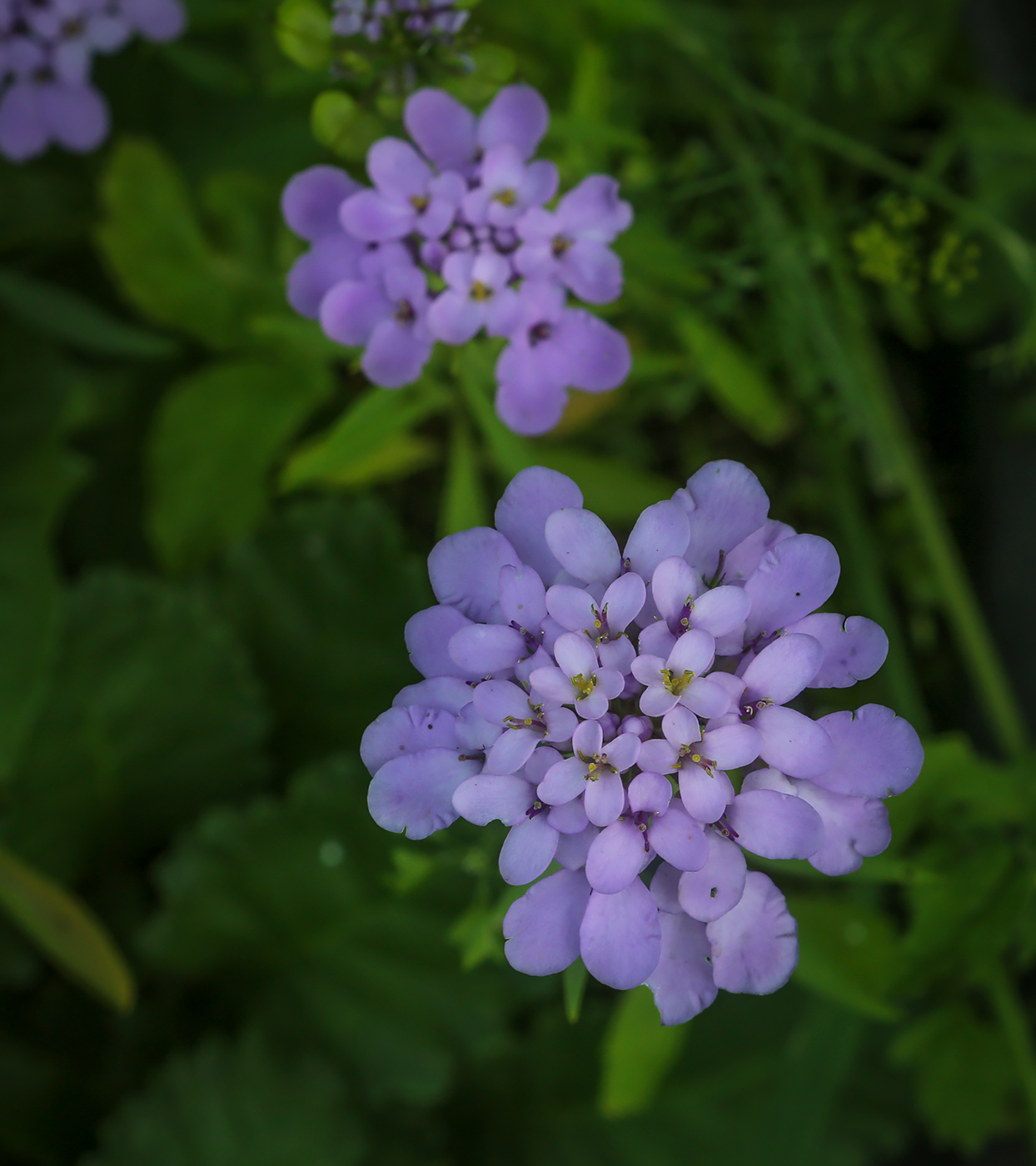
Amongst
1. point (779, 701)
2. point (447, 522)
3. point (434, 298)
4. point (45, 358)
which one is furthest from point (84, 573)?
point (779, 701)

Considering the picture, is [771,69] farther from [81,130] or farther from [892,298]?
[81,130]

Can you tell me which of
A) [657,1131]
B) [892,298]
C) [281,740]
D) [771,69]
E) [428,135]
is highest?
[771,69]

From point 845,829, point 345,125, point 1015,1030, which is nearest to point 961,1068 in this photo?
point 1015,1030

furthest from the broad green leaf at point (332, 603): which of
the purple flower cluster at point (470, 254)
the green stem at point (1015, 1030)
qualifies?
the green stem at point (1015, 1030)

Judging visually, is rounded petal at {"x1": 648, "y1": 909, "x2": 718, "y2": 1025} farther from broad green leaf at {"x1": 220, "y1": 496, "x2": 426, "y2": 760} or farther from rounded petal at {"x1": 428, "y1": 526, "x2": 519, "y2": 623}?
broad green leaf at {"x1": 220, "y1": 496, "x2": 426, "y2": 760}

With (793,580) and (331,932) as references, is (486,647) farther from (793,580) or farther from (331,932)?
(331,932)

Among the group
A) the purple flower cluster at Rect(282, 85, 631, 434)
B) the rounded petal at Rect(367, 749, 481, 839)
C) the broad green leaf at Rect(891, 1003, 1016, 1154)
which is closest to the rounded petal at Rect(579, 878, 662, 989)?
the rounded petal at Rect(367, 749, 481, 839)

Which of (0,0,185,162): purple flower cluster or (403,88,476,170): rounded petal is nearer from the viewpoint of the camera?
(403,88,476,170): rounded petal
